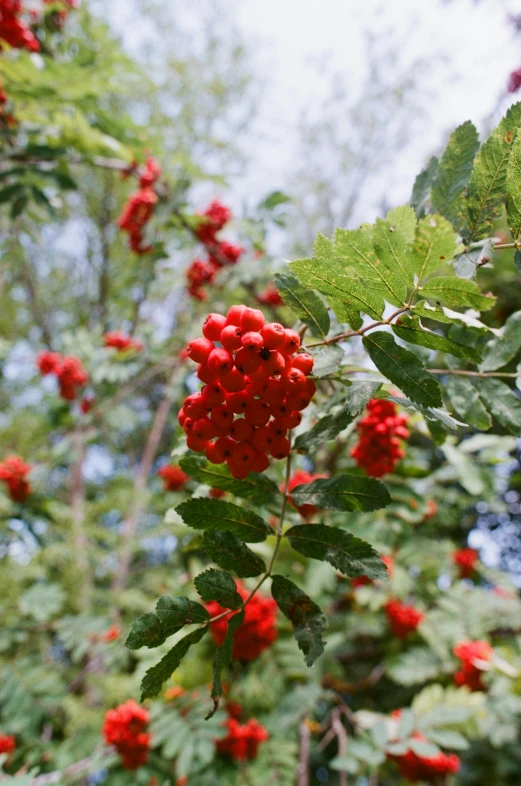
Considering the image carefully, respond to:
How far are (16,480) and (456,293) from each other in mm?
2926

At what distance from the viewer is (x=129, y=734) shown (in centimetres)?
216

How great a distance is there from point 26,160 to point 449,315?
105 inches

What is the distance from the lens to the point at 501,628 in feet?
11.8

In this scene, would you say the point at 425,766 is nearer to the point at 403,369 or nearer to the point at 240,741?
the point at 240,741

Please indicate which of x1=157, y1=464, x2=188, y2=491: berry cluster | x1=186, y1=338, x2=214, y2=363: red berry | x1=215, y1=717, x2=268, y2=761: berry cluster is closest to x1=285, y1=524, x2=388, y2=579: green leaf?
x1=186, y1=338, x2=214, y2=363: red berry

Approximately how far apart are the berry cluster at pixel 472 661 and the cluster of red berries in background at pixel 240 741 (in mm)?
1436

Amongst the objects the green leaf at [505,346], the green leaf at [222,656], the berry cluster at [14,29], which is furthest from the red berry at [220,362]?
the berry cluster at [14,29]

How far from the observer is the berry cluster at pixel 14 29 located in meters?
2.80

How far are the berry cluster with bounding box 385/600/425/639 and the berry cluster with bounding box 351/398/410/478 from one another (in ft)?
7.14

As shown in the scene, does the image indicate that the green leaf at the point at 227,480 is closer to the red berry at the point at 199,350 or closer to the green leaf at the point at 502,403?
the red berry at the point at 199,350

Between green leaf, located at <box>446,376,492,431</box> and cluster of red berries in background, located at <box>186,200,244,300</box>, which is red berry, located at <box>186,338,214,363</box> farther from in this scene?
cluster of red berries in background, located at <box>186,200,244,300</box>

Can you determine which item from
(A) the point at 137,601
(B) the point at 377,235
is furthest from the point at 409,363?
(A) the point at 137,601

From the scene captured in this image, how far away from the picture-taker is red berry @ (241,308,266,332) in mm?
908

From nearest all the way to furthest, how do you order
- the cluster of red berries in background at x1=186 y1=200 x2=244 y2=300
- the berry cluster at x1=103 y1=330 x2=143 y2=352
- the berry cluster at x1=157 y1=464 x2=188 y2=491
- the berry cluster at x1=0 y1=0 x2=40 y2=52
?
the berry cluster at x1=0 y1=0 x2=40 y2=52 < the cluster of red berries in background at x1=186 y1=200 x2=244 y2=300 < the berry cluster at x1=157 y1=464 x2=188 y2=491 < the berry cluster at x1=103 y1=330 x2=143 y2=352
